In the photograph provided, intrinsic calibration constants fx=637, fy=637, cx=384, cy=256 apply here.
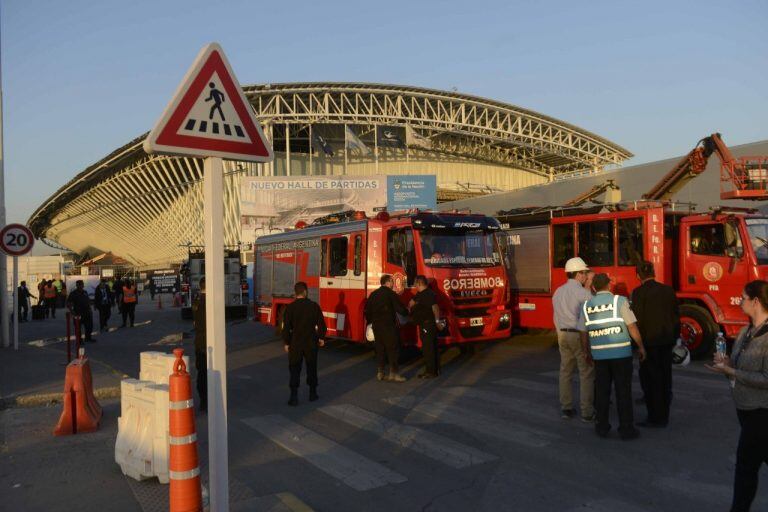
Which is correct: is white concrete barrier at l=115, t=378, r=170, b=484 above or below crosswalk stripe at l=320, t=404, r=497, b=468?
above

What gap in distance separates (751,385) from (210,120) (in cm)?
374

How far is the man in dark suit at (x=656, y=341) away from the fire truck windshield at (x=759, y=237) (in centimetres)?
491

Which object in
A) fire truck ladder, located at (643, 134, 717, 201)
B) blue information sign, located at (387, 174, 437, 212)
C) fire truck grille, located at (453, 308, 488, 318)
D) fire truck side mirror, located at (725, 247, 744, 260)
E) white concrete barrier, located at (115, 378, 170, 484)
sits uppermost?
blue information sign, located at (387, 174, 437, 212)

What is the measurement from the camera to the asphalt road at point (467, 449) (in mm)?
5090

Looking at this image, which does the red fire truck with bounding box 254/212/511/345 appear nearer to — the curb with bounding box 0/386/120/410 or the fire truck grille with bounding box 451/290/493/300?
the fire truck grille with bounding box 451/290/493/300

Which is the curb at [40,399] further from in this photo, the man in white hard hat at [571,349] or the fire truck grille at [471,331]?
the man in white hard hat at [571,349]

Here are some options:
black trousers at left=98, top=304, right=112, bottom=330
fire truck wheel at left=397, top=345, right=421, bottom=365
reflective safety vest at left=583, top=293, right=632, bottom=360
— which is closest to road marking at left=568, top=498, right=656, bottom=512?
reflective safety vest at left=583, top=293, right=632, bottom=360

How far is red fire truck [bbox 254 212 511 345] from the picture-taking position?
11758 mm

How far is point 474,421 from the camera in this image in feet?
24.8

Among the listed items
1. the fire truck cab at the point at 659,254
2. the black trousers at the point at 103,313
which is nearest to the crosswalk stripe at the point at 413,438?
the fire truck cab at the point at 659,254

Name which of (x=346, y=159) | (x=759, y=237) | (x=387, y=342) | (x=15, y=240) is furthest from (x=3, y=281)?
(x=346, y=159)

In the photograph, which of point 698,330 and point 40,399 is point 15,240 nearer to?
point 40,399

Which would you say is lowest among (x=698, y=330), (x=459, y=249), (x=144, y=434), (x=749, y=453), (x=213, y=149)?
(x=144, y=434)

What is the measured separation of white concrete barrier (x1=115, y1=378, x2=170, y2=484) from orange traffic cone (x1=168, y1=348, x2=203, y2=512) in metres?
1.24
